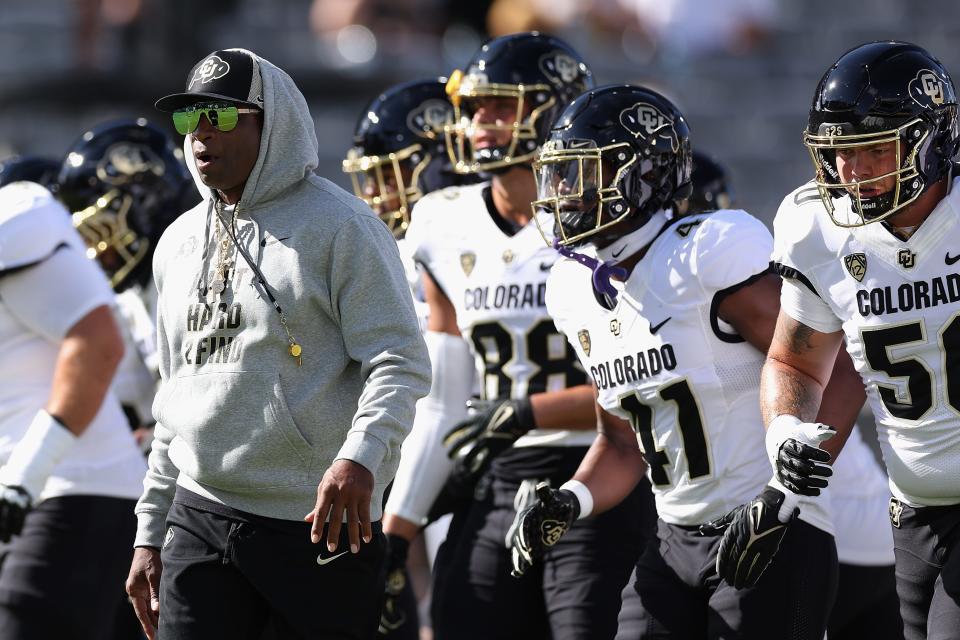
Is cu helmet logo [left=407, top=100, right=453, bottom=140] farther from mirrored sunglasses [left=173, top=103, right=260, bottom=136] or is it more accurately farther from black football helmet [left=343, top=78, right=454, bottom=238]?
mirrored sunglasses [left=173, top=103, right=260, bottom=136]

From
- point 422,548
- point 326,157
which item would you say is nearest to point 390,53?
point 326,157

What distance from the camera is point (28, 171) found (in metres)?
6.45

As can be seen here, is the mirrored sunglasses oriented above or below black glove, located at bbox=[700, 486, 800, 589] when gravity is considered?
above

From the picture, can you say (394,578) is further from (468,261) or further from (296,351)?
(296,351)

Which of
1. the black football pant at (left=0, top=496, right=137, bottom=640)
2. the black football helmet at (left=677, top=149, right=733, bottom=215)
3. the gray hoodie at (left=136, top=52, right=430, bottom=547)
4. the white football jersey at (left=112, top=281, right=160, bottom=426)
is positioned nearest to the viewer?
the gray hoodie at (left=136, top=52, right=430, bottom=547)

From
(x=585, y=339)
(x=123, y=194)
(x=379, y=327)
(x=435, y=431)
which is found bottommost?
(x=435, y=431)

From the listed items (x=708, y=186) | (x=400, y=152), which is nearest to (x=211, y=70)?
(x=400, y=152)

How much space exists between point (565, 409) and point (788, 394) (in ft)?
3.41

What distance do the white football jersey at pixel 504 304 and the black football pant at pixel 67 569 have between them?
110cm

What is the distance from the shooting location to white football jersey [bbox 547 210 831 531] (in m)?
4.08

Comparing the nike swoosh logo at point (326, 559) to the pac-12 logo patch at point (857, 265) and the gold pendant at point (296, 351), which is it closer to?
the gold pendant at point (296, 351)

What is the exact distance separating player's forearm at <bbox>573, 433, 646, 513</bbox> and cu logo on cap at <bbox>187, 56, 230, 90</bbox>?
1.32m

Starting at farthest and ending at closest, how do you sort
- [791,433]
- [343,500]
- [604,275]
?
1. [604,275]
2. [791,433]
3. [343,500]

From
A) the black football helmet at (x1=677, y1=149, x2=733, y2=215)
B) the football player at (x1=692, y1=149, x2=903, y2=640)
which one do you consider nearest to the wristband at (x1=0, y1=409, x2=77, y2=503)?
the football player at (x1=692, y1=149, x2=903, y2=640)
